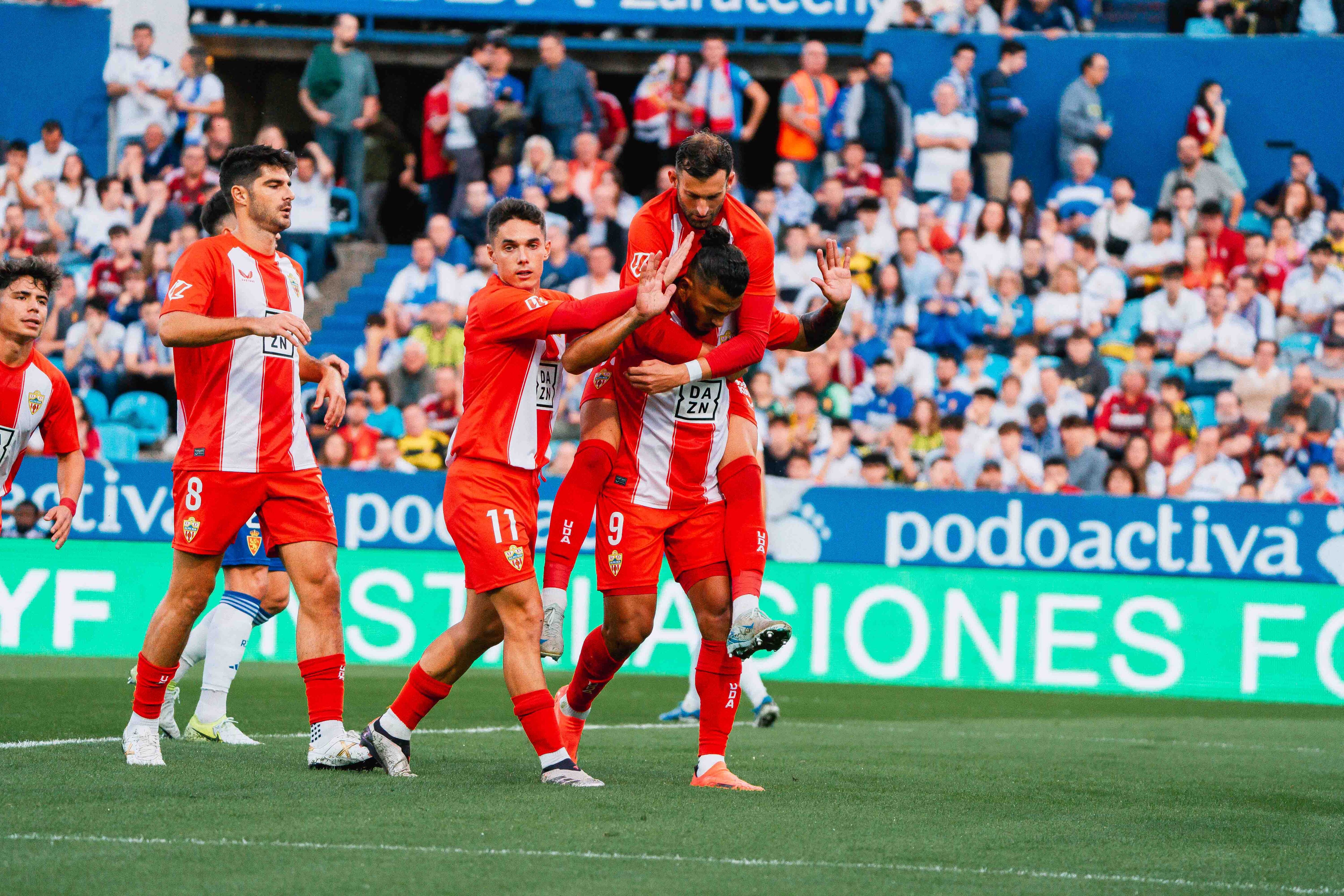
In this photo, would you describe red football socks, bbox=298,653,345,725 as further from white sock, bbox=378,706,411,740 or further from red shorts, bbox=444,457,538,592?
red shorts, bbox=444,457,538,592

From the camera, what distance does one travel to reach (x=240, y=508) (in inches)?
267

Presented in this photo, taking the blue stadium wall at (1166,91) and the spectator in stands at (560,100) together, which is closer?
the spectator in stands at (560,100)

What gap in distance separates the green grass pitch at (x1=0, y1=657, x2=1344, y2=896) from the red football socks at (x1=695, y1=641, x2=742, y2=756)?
0.94ft

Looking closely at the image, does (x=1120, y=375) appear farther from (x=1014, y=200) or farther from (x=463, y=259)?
(x=463, y=259)

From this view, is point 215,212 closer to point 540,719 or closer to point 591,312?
point 591,312

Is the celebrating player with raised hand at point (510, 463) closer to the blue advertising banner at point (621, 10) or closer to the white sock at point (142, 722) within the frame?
the white sock at point (142, 722)

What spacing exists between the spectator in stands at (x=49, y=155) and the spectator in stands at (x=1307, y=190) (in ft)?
44.5

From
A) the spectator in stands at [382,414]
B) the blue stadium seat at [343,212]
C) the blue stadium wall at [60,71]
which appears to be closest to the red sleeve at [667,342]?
the spectator in stands at [382,414]

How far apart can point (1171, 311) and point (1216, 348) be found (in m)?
0.62

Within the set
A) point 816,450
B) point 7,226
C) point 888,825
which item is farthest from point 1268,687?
point 7,226

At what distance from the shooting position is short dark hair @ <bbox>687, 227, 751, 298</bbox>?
6785mm

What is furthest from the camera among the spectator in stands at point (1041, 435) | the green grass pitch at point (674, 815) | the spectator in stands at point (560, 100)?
the spectator in stands at point (560, 100)

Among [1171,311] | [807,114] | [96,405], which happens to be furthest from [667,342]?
[807,114]

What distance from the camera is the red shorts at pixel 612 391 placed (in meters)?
7.20
